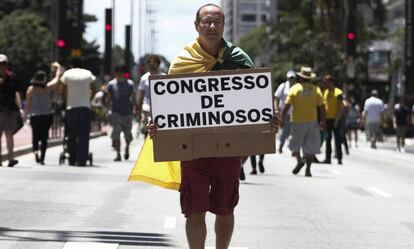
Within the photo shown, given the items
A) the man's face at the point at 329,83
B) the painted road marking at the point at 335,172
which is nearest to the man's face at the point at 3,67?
the painted road marking at the point at 335,172

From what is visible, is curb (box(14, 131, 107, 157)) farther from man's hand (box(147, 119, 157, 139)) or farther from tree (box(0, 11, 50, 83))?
tree (box(0, 11, 50, 83))

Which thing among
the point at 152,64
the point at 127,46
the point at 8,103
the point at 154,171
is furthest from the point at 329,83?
the point at 127,46

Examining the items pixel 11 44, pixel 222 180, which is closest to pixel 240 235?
pixel 222 180

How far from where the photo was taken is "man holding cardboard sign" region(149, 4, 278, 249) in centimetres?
765

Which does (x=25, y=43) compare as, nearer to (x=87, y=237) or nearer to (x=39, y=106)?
(x=39, y=106)

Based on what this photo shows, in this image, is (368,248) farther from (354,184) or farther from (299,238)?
(354,184)

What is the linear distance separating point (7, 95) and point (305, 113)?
15.8 feet

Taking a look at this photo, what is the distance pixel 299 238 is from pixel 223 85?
10.1ft

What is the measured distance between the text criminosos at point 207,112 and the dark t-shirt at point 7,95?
1193 cm

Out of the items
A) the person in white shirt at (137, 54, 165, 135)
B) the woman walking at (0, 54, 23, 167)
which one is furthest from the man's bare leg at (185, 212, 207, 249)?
the woman walking at (0, 54, 23, 167)

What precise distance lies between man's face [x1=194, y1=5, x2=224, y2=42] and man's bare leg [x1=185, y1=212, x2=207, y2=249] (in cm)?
113

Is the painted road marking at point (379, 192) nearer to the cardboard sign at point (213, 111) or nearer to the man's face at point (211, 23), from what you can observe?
the cardboard sign at point (213, 111)

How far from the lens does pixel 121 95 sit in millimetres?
22422

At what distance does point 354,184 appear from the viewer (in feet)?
60.1
